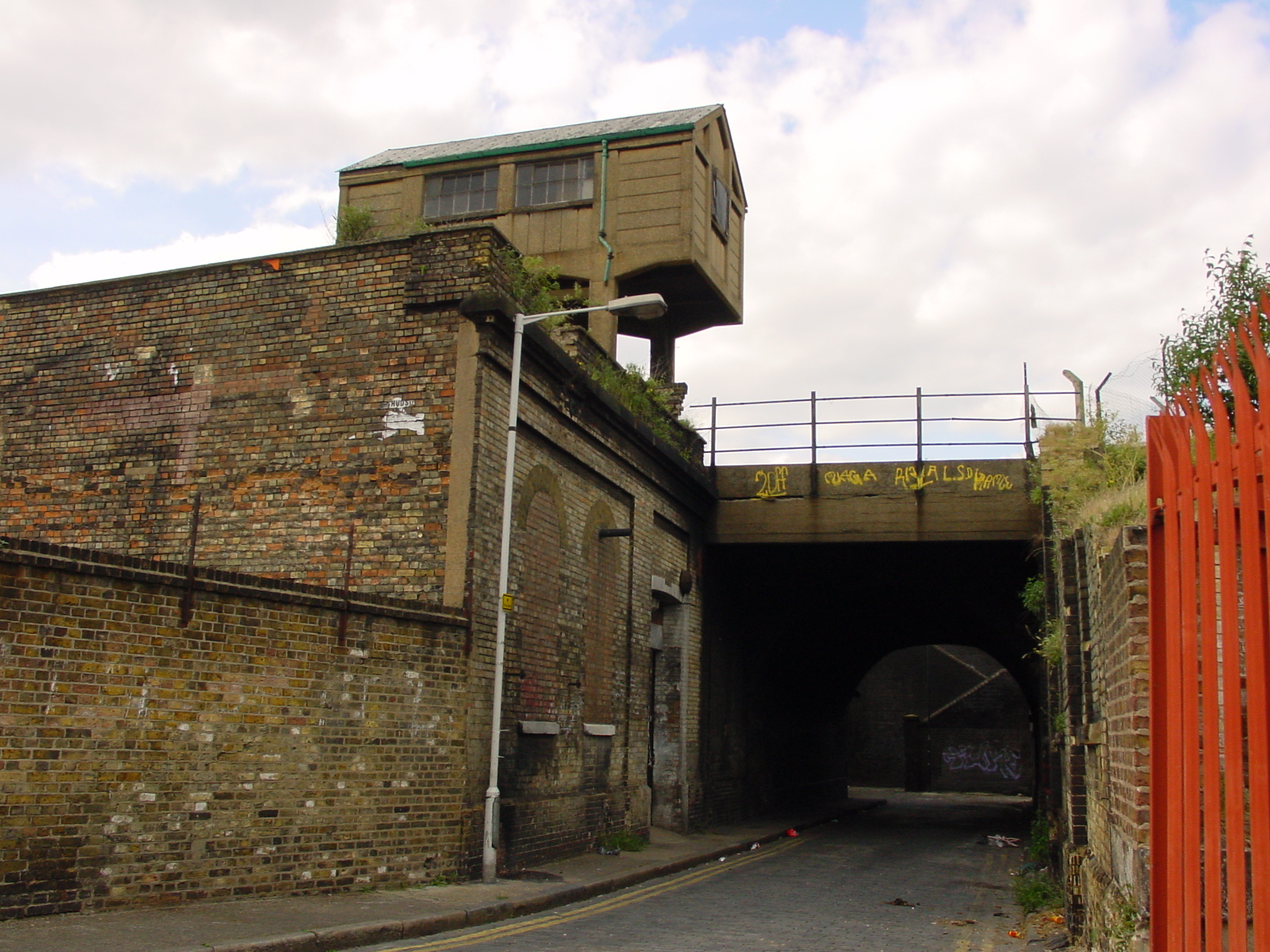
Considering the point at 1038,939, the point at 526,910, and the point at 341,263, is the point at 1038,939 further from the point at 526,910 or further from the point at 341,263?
the point at 341,263

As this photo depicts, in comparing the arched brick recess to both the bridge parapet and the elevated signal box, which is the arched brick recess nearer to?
the bridge parapet

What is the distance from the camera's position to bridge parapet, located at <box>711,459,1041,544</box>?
19.2 m

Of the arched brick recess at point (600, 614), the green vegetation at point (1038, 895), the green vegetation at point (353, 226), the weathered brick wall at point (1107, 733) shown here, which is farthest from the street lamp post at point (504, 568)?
the green vegetation at point (1038, 895)

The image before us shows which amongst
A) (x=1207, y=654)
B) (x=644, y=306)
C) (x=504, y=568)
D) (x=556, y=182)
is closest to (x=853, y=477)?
(x=556, y=182)

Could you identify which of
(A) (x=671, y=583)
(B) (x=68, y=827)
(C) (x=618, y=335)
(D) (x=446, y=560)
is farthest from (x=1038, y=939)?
(C) (x=618, y=335)

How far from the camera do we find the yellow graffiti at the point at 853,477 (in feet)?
64.6

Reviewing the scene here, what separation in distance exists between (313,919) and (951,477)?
45.9 ft

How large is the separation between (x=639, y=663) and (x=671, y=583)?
2.10 m

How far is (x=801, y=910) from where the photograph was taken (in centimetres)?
1127

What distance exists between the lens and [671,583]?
18.5 m

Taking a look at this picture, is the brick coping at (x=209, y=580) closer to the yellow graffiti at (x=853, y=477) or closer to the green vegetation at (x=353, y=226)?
the green vegetation at (x=353, y=226)

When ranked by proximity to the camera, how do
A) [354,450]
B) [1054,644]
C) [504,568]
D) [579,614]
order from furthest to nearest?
1. [579,614]
2. [354,450]
3. [1054,644]
4. [504,568]

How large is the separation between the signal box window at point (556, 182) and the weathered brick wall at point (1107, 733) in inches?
491

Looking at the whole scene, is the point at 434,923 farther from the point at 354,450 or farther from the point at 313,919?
the point at 354,450
